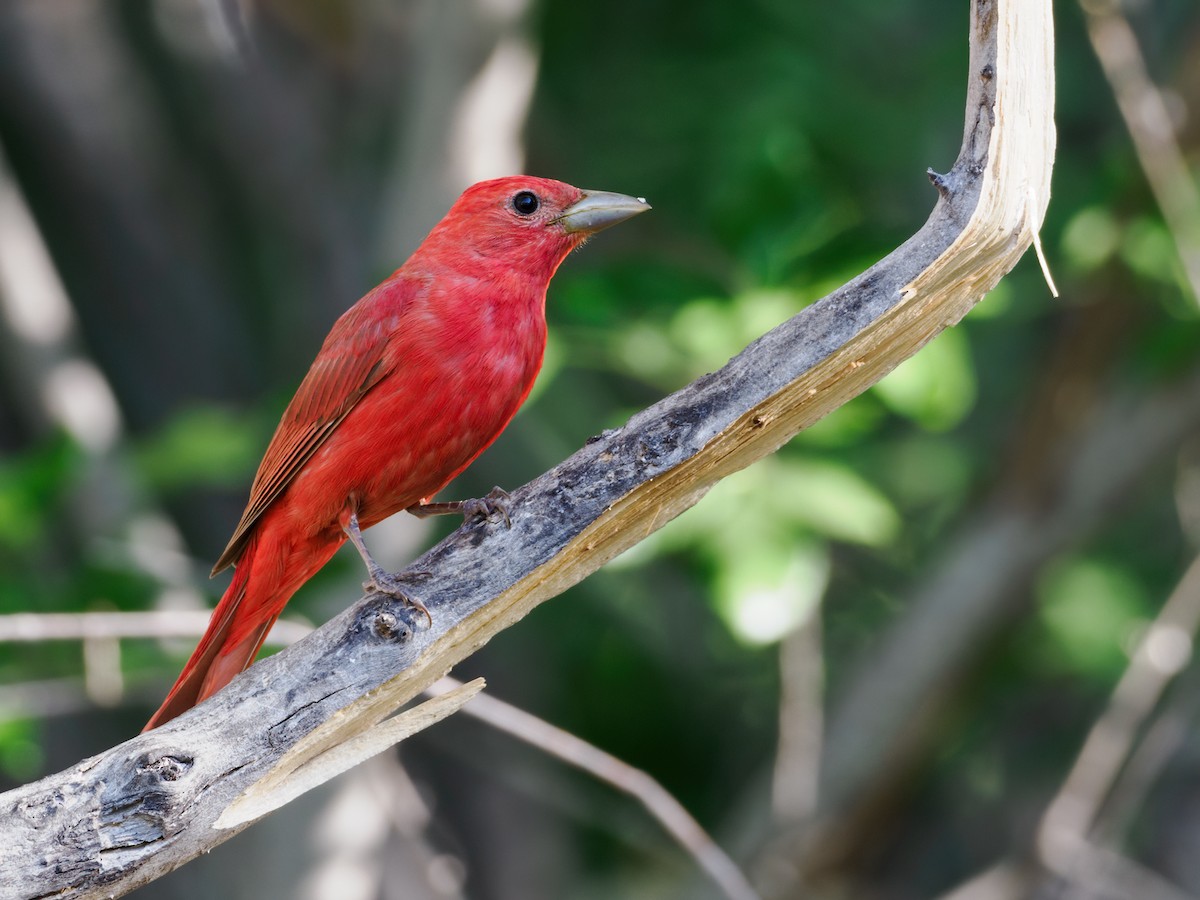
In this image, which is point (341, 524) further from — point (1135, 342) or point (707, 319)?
point (1135, 342)

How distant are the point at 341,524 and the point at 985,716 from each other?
4428 mm

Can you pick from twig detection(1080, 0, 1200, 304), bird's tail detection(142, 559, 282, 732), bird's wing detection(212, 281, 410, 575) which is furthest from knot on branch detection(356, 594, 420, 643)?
twig detection(1080, 0, 1200, 304)

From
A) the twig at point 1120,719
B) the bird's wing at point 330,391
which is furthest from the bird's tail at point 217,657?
the twig at point 1120,719

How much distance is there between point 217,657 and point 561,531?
1105 mm

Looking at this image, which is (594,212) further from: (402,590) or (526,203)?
(402,590)

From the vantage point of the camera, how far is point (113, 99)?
661cm

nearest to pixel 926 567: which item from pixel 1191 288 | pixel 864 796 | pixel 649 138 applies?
pixel 864 796

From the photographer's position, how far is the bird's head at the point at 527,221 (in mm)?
3812

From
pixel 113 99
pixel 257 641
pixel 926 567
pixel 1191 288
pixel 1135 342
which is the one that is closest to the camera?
pixel 257 641

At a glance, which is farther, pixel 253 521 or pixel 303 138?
pixel 303 138

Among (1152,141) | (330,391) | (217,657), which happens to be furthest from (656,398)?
(217,657)

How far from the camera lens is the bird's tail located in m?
3.27

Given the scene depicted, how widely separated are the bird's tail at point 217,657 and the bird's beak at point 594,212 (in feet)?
4.11

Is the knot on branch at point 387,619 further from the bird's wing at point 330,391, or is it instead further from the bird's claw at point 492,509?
the bird's wing at point 330,391
